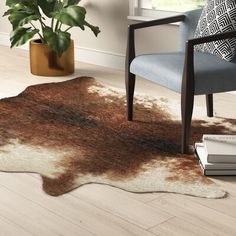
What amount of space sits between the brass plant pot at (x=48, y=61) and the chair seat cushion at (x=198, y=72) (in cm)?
149

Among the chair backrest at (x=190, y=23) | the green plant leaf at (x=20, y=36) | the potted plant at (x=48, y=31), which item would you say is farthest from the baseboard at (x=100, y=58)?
the chair backrest at (x=190, y=23)

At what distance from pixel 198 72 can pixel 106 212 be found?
35.9 inches

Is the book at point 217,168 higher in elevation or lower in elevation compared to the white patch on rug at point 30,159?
higher

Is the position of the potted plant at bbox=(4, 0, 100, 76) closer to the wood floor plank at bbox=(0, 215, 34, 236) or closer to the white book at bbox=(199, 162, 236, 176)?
the white book at bbox=(199, 162, 236, 176)

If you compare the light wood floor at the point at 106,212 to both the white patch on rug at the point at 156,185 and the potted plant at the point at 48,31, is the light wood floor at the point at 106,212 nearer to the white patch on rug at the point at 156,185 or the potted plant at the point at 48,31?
the white patch on rug at the point at 156,185

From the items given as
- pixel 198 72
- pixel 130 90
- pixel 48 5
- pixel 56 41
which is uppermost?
pixel 48 5

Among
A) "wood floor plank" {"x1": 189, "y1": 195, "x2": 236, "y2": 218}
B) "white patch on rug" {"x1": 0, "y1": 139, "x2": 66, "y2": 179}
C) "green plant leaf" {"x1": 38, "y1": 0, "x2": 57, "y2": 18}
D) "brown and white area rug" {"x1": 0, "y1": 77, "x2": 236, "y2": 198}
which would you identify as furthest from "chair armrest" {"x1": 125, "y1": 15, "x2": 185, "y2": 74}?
"green plant leaf" {"x1": 38, "y1": 0, "x2": 57, "y2": 18}

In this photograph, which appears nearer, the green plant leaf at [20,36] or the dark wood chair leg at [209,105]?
the dark wood chair leg at [209,105]

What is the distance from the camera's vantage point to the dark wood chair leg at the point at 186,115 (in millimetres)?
2742

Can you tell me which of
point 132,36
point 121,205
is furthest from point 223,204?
point 132,36

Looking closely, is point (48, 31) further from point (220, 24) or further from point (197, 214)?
point (197, 214)

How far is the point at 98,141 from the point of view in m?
2.99

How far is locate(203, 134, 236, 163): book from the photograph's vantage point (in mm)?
2531

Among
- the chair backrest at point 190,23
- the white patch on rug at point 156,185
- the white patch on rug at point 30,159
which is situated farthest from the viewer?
the chair backrest at point 190,23
